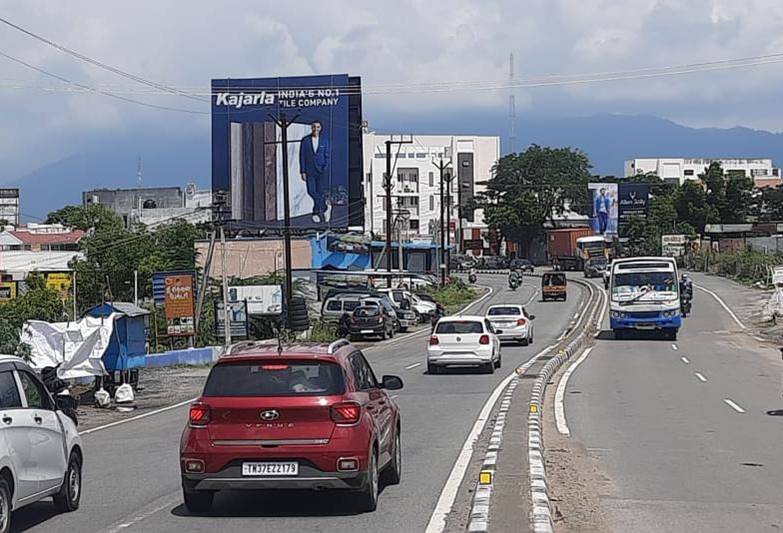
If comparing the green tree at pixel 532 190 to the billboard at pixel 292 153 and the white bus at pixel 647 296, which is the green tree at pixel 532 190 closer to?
the billboard at pixel 292 153

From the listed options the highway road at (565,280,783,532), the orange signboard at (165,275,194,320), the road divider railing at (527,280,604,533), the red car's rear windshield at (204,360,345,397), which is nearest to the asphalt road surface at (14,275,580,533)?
the road divider railing at (527,280,604,533)

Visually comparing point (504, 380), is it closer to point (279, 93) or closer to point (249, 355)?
point (249, 355)

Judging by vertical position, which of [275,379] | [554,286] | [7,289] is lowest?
[554,286]

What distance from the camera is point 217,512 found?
436 inches

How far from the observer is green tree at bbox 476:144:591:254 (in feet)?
407

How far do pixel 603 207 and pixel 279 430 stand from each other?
106215mm

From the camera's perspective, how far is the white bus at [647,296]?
45.2m

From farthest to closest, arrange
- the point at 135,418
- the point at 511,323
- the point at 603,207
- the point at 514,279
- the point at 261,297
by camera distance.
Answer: the point at 603,207
the point at 514,279
the point at 261,297
the point at 511,323
the point at 135,418

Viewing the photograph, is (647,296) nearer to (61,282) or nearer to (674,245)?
(61,282)

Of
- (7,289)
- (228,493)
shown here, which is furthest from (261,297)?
(228,493)

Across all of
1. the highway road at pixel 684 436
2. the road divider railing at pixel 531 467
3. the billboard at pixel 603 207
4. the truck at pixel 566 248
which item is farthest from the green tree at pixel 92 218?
the road divider railing at pixel 531 467

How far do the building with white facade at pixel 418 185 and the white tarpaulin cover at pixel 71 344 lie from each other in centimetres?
9453

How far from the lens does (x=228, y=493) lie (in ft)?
40.2

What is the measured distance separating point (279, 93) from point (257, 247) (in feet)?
32.3
